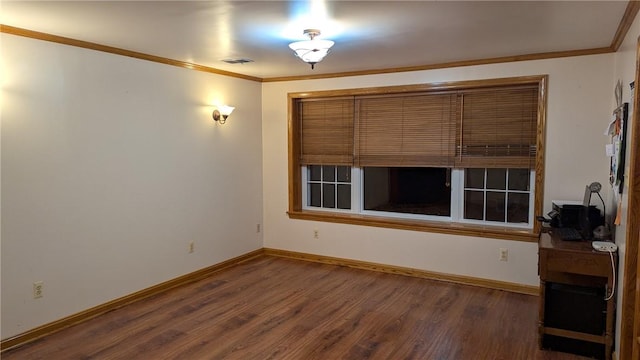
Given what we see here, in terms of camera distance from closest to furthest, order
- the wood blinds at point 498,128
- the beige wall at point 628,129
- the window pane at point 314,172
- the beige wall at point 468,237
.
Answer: the beige wall at point 628,129 → the beige wall at point 468,237 → the wood blinds at point 498,128 → the window pane at point 314,172

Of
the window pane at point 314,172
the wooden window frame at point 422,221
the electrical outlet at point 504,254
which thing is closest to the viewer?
the wooden window frame at point 422,221

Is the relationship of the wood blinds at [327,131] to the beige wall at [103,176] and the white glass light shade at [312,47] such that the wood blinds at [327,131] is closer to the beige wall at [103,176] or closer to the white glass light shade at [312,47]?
the beige wall at [103,176]

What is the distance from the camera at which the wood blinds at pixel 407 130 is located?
4.56m

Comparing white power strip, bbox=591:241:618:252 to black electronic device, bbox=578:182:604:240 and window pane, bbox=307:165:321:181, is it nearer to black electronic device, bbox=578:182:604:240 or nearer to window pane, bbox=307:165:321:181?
black electronic device, bbox=578:182:604:240

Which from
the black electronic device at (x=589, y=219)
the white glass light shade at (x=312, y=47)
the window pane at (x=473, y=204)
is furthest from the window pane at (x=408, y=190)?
the white glass light shade at (x=312, y=47)

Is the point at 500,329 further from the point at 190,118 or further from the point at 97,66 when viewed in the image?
the point at 97,66

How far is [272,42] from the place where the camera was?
3477 millimetres

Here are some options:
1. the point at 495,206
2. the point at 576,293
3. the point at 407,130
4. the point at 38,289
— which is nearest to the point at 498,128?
the point at 495,206

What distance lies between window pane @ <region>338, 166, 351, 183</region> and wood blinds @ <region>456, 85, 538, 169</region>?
135 centimetres

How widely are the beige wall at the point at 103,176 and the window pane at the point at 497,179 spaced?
2.88m

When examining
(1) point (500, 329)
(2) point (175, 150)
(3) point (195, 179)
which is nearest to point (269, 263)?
(3) point (195, 179)

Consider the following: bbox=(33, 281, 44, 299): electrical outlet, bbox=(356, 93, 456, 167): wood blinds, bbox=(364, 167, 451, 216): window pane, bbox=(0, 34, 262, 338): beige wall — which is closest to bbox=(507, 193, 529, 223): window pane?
bbox=(364, 167, 451, 216): window pane

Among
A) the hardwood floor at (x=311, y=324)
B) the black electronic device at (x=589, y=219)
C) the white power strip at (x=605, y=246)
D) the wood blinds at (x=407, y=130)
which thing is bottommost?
the hardwood floor at (x=311, y=324)

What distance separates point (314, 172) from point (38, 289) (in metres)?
3.26
